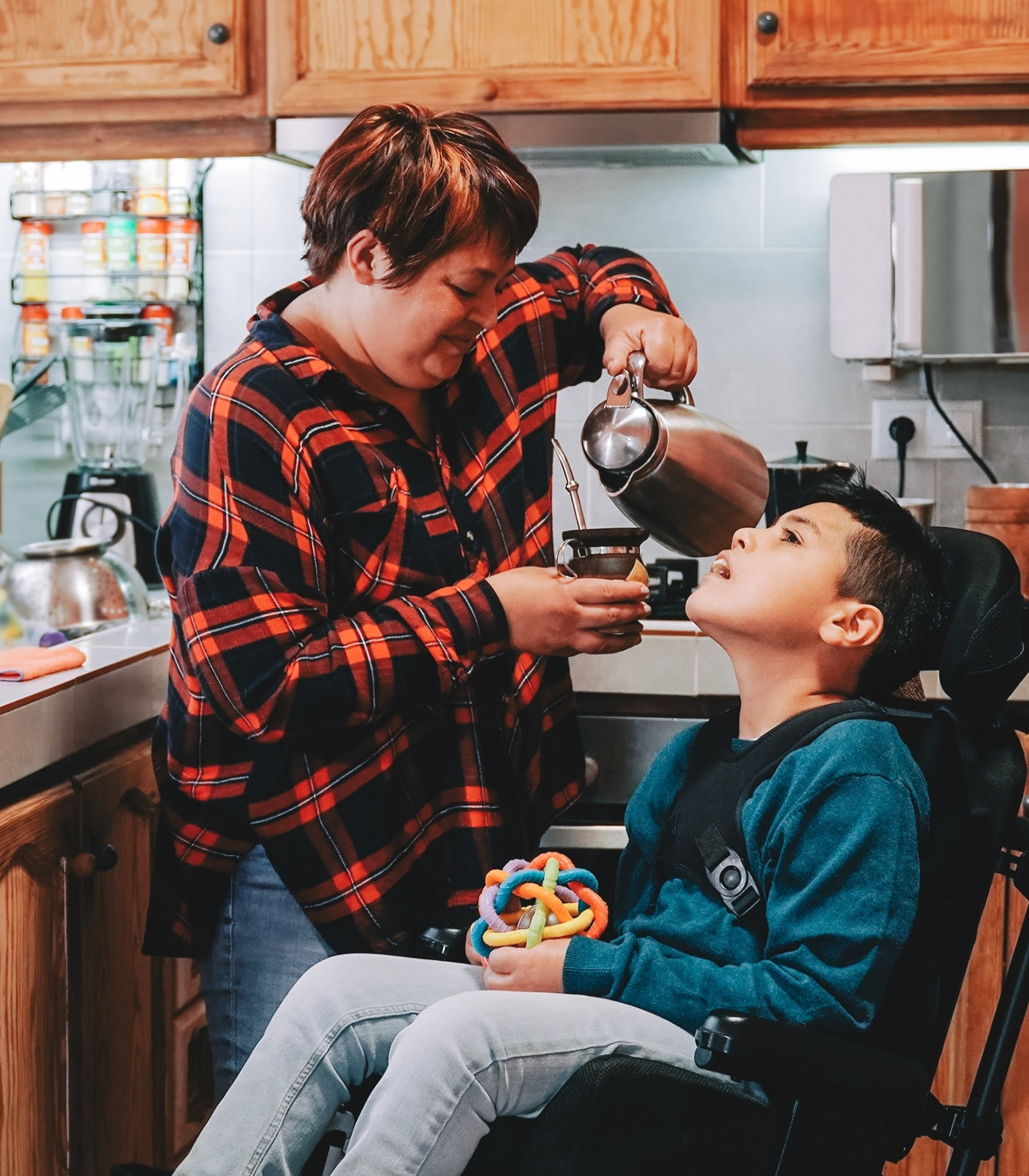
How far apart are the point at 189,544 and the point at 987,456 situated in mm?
1589

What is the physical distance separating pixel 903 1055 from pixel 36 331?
202 cm

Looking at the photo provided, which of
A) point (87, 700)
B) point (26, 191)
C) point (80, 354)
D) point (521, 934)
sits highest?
point (26, 191)

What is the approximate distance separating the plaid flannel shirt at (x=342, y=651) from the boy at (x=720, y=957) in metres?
0.14

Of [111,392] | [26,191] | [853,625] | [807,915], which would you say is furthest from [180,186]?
[807,915]

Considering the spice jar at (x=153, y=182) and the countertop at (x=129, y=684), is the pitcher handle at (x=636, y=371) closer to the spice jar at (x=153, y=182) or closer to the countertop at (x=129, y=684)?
the countertop at (x=129, y=684)

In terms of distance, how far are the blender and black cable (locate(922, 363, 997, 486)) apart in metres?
1.31

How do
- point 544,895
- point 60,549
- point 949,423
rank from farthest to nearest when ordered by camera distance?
point 949,423 → point 60,549 → point 544,895

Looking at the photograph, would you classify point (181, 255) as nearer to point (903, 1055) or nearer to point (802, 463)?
point (802, 463)

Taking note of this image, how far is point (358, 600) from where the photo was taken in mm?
1439

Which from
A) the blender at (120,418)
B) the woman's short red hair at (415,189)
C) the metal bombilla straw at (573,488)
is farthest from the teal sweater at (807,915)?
the blender at (120,418)

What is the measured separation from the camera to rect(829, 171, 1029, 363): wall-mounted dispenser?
2242mm

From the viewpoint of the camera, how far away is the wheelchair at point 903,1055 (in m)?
1.13

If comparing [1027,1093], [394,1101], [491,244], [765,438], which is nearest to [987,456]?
[765,438]

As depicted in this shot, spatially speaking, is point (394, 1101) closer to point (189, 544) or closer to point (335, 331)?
point (189, 544)
